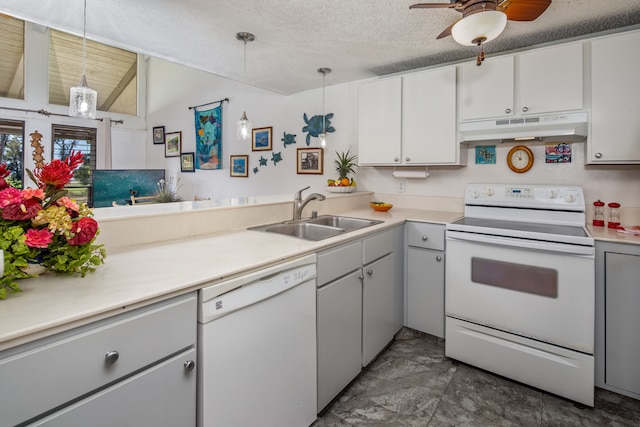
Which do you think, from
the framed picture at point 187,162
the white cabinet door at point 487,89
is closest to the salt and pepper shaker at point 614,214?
the white cabinet door at point 487,89

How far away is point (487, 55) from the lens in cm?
270

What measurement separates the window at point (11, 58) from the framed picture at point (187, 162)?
104 inches

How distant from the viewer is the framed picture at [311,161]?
12.3ft

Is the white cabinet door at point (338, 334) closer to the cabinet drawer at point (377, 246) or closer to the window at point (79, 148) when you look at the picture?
the cabinet drawer at point (377, 246)

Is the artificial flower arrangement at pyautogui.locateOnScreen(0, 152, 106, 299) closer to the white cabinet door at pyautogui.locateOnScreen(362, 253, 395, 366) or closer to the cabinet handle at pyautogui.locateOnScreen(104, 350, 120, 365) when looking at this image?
the cabinet handle at pyautogui.locateOnScreen(104, 350, 120, 365)

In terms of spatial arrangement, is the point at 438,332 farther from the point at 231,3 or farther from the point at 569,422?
the point at 231,3

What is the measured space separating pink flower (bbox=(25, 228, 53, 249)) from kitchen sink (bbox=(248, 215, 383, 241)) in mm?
1131

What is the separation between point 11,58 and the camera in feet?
17.3

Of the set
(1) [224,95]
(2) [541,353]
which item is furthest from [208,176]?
(2) [541,353]

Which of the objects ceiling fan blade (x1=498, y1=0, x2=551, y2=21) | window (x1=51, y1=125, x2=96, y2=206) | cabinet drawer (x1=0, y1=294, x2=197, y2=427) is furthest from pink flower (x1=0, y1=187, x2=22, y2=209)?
window (x1=51, y1=125, x2=96, y2=206)

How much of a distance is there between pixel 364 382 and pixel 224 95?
14.3 ft

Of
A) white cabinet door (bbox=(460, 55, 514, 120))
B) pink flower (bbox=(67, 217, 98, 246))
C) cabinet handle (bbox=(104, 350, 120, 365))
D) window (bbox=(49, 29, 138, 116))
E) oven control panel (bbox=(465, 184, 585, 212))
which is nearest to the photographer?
cabinet handle (bbox=(104, 350, 120, 365))

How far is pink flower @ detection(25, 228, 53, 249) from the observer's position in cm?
94

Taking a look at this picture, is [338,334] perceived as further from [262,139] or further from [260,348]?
[262,139]
